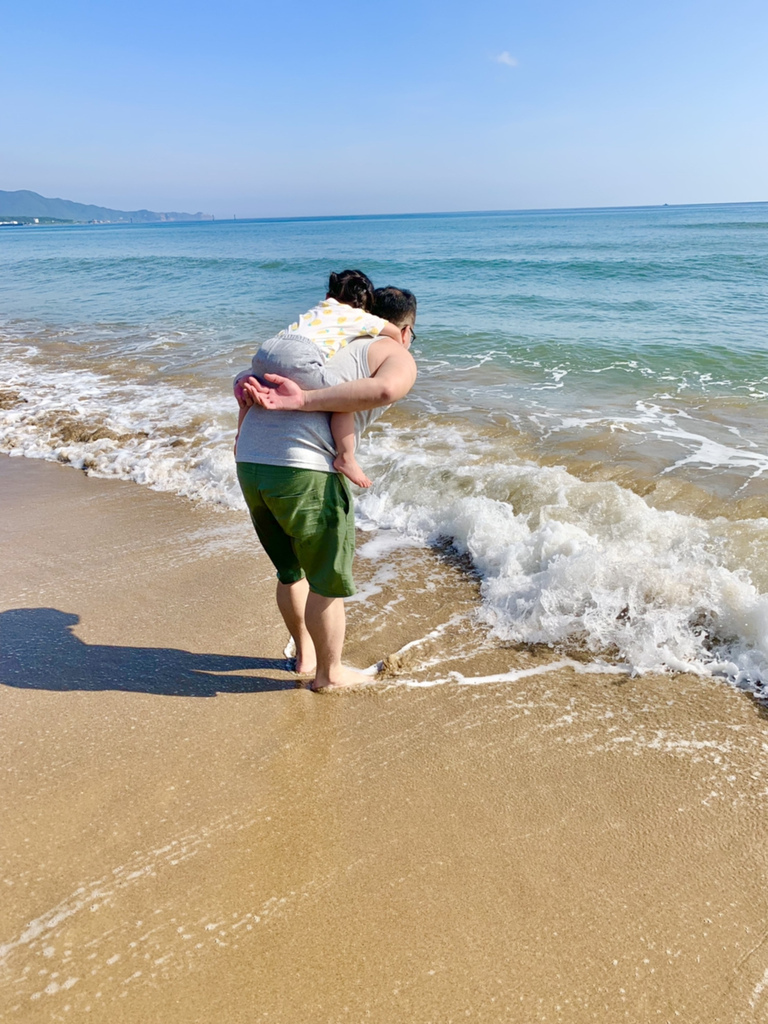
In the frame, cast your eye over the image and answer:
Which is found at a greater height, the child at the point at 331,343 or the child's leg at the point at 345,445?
the child at the point at 331,343

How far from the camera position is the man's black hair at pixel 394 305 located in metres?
2.64

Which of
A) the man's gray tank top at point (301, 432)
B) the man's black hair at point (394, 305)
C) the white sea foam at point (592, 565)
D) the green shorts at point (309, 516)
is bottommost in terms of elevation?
the white sea foam at point (592, 565)

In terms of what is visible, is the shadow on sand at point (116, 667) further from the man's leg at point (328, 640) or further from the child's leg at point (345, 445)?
the child's leg at point (345, 445)

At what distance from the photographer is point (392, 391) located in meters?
2.40

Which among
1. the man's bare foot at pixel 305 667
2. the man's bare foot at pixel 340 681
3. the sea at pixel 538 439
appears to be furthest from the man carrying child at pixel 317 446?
the sea at pixel 538 439

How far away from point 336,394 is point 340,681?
52.0 inches

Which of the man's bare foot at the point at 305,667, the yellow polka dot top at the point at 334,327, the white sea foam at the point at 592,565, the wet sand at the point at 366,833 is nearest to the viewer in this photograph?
the wet sand at the point at 366,833

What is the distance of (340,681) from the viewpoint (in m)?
2.99

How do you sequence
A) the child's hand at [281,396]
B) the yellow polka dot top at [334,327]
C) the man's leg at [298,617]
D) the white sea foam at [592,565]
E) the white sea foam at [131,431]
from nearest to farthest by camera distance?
the child's hand at [281,396] → the yellow polka dot top at [334,327] → the man's leg at [298,617] → the white sea foam at [592,565] → the white sea foam at [131,431]

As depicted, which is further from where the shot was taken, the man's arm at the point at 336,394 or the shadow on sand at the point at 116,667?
the shadow on sand at the point at 116,667

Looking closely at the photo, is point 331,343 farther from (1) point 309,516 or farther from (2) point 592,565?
(2) point 592,565

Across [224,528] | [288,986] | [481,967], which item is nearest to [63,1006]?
[288,986]

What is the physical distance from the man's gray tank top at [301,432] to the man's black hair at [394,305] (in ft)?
0.75

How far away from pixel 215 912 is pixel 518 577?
244cm
